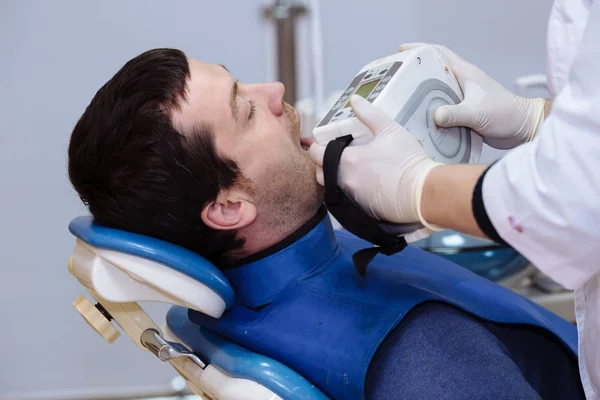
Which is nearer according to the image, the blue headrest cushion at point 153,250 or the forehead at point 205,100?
the blue headrest cushion at point 153,250

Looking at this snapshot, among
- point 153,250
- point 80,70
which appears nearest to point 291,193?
point 153,250

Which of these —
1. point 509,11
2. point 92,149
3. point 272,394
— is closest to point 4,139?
point 92,149

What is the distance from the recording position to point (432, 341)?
1.10 m

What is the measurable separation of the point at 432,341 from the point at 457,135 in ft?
1.19

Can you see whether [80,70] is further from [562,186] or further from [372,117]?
[562,186]

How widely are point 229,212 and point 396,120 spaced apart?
0.37 m

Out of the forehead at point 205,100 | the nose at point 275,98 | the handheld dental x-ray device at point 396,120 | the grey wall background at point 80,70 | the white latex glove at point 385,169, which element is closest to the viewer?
the white latex glove at point 385,169

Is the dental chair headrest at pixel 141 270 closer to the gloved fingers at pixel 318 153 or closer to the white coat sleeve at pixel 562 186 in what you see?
the gloved fingers at pixel 318 153

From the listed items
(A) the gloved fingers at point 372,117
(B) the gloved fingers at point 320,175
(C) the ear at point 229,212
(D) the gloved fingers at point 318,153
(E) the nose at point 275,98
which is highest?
(A) the gloved fingers at point 372,117

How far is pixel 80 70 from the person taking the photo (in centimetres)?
221

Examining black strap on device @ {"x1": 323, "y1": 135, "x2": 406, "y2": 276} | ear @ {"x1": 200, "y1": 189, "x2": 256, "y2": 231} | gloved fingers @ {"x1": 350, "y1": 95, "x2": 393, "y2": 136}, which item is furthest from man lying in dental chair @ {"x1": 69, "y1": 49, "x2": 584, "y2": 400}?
gloved fingers @ {"x1": 350, "y1": 95, "x2": 393, "y2": 136}

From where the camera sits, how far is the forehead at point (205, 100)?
1.20m

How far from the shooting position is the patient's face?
1219 millimetres

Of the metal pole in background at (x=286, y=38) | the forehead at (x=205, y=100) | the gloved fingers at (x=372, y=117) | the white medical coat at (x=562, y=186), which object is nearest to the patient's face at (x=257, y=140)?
the forehead at (x=205, y=100)
